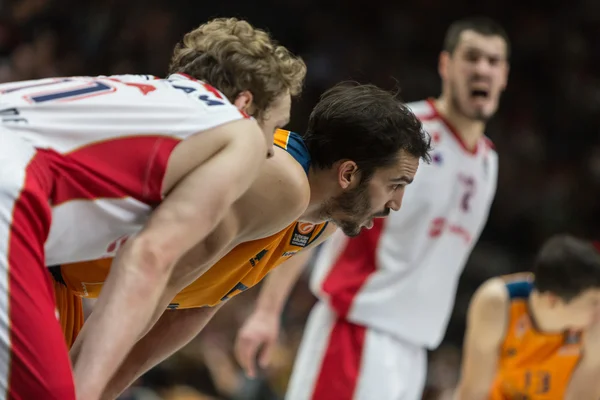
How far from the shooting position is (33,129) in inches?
90.1

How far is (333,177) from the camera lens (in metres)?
2.98

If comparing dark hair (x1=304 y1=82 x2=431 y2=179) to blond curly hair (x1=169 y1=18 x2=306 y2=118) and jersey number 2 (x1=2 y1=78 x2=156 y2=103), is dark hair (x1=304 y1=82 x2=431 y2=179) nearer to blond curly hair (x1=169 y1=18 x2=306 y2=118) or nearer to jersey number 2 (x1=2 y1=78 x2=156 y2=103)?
blond curly hair (x1=169 y1=18 x2=306 y2=118)

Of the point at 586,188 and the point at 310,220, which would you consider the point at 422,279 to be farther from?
the point at 586,188

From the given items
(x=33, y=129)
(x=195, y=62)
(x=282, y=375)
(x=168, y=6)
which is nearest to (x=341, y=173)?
(x=195, y=62)

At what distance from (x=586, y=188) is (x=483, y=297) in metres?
4.92

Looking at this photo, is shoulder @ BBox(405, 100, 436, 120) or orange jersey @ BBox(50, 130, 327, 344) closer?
orange jersey @ BBox(50, 130, 327, 344)

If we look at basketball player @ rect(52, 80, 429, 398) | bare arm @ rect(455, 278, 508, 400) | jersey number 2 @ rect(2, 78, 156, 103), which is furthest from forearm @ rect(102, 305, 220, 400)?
bare arm @ rect(455, 278, 508, 400)

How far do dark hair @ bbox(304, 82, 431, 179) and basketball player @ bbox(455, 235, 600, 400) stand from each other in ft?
5.59

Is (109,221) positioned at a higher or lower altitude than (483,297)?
higher

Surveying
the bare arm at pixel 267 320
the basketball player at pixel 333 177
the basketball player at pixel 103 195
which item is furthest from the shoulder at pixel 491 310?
the basketball player at pixel 103 195

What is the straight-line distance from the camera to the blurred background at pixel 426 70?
24.0 feet

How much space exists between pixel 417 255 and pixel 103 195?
8.71 ft

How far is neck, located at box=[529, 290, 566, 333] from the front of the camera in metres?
4.66

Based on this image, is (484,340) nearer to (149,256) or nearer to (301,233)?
(301,233)
